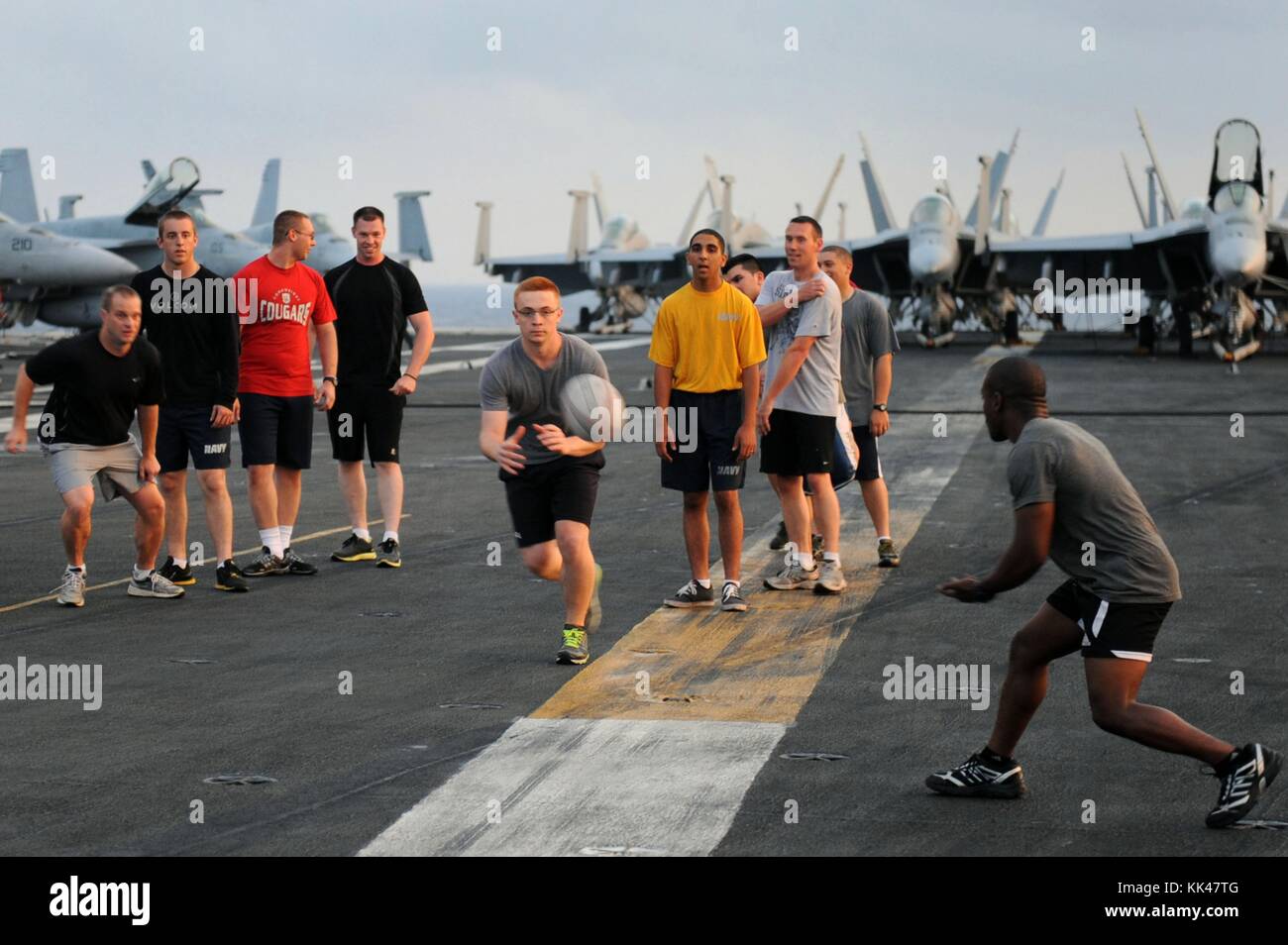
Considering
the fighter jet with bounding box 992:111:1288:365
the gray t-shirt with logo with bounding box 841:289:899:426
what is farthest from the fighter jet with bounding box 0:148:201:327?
the gray t-shirt with logo with bounding box 841:289:899:426

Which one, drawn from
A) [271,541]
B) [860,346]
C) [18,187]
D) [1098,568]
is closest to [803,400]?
[860,346]

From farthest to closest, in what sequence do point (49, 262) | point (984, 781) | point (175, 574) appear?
1. point (49, 262)
2. point (175, 574)
3. point (984, 781)

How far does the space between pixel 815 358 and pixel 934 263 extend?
1374 inches

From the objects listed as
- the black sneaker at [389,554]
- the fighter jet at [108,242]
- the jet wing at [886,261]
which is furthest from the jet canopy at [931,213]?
the black sneaker at [389,554]

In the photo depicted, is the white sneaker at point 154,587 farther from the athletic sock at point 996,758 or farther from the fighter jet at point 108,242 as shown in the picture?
the fighter jet at point 108,242

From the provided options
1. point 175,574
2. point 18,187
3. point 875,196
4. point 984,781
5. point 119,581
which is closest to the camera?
point 984,781

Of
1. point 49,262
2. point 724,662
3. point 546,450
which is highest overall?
point 49,262

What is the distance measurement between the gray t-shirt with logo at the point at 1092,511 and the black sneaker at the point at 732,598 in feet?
12.0

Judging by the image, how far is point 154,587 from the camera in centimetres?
917

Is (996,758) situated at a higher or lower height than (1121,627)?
lower

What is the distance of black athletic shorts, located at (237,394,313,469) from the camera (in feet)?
32.2

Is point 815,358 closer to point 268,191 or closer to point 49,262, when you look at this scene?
point 49,262
